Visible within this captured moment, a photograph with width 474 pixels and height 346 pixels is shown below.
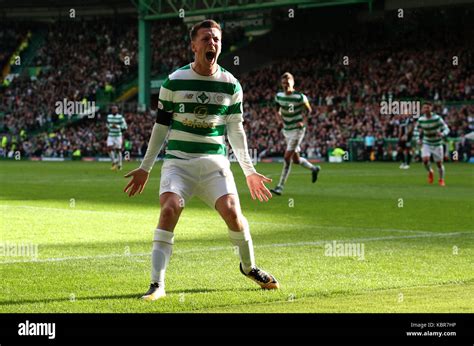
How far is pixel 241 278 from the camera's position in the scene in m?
9.72

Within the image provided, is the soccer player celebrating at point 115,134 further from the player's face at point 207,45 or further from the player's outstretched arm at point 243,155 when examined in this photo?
the player's face at point 207,45

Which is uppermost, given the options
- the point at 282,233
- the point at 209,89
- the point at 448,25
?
the point at 448,25

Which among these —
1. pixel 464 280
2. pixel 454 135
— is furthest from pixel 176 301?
pixel 454 135

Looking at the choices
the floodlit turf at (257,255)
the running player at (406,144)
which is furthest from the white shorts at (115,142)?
the floodlit turf at (257,255)

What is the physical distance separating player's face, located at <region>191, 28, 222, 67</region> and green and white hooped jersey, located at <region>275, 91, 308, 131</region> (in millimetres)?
14026

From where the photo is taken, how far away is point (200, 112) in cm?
887

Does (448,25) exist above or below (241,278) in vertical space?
above

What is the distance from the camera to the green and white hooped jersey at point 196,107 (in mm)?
8820

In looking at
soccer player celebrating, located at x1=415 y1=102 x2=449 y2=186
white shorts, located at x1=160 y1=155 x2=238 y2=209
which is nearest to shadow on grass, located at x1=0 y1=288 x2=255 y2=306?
white shorts, located at x1=160 y1=155 x2=238 y2=209

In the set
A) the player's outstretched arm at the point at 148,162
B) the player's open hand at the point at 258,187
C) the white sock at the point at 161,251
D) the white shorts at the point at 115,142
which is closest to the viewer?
the white sock at the point at 161,251

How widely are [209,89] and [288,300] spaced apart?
82.8 inches
